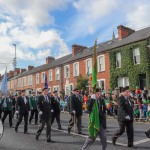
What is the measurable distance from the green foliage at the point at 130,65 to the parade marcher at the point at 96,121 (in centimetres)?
1836

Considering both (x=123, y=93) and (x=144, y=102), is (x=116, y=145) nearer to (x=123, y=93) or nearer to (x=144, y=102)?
(x=123, y=93)

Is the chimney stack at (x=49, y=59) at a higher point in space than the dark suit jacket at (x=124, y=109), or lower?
higher

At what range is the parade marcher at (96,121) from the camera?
22.3 ft

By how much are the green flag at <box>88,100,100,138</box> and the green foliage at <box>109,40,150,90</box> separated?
1859cm

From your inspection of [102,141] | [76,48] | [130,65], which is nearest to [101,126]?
[102,141]

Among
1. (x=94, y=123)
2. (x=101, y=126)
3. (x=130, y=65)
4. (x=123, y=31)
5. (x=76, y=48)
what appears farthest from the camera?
(x=76, y=48)

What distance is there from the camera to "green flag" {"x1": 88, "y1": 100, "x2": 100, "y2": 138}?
267 inches

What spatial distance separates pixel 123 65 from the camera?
90.1ft

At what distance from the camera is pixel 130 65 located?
26.6m

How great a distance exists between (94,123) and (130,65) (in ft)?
67.7

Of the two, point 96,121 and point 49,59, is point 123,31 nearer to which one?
point 49,59

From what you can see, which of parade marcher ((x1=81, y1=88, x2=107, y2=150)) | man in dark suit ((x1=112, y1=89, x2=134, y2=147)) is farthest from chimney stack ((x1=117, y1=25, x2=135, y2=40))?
parade marcher ((x1=81, y1=88, x2=107, y2=150))

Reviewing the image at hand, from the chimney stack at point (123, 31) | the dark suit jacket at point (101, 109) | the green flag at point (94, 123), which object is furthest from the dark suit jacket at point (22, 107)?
the chimney stack at point (123, 31)

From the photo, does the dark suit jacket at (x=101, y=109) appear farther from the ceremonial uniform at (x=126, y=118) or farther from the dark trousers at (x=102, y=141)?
the ceremonial uniform at (x=126, y=118)
